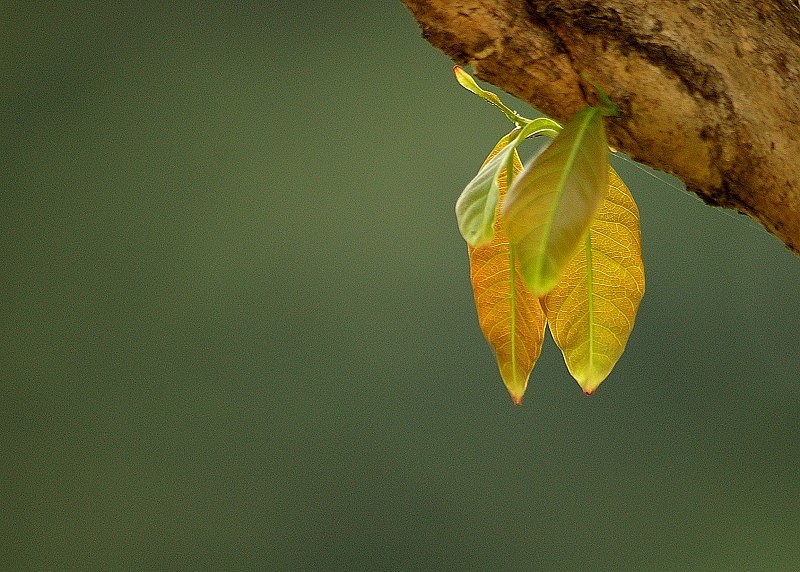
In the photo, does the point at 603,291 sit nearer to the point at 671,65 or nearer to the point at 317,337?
the point at 671,65

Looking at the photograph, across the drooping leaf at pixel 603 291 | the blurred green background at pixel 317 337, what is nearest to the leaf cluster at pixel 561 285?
the drooping leaf at pixel 603 291

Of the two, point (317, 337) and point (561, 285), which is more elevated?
point (561, 285)

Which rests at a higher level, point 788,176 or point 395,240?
point 788,176

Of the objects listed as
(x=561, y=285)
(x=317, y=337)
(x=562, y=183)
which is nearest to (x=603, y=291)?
(x=561, y=285)

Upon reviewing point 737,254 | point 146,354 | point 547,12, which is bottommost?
point 737,254

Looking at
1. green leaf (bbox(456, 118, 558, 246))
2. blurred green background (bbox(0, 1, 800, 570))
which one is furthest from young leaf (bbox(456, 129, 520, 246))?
blurred green background (bbox(0, 1, 800, 570))

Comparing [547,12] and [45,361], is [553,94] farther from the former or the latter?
[45,361]

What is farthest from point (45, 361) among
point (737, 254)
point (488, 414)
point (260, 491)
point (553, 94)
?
point (553, 94)
